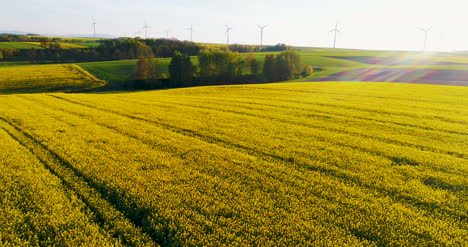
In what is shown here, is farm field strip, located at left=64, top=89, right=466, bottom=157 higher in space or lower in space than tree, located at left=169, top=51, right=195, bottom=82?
lower

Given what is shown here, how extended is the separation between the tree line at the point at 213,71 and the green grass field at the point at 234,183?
2077 inches

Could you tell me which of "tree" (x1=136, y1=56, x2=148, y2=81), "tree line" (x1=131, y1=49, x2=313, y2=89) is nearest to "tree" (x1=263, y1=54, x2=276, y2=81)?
"tree line" (x1=131, y1=49, x2=313, y2=89)

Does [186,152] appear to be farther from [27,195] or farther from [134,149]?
[27,195]

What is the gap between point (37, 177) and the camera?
7.22 m

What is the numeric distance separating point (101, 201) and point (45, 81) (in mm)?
61392

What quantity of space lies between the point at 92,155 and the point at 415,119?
1600 centimetres

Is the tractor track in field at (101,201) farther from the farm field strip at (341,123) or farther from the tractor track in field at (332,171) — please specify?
the farm field strip at (341,123)

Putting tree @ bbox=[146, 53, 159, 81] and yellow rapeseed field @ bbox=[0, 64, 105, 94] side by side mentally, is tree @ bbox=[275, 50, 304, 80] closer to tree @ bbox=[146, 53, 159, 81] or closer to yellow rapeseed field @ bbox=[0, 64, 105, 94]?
tree @ bbox=[146, 53, 159, 81]

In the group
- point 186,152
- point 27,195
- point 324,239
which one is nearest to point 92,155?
point 27,195

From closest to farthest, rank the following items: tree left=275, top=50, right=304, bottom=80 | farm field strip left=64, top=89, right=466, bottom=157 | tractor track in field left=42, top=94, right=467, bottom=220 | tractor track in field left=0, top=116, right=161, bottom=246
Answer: tractor track in field left=0, top=116, right=161, bottom=246, tractor track in field left=42, top=94, right=467, bottom=220, farm field strip left=64, top=89, right=466, bottom=157, tree left=275, top=50, right=304, bottom=80

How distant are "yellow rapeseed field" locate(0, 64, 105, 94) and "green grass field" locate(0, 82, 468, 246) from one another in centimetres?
4591

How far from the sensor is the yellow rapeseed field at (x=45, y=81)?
49841 millimetres

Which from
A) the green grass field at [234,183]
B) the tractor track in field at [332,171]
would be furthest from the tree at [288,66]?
the tractor track in field at [332,171]

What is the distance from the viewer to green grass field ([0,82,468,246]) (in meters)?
5.12
